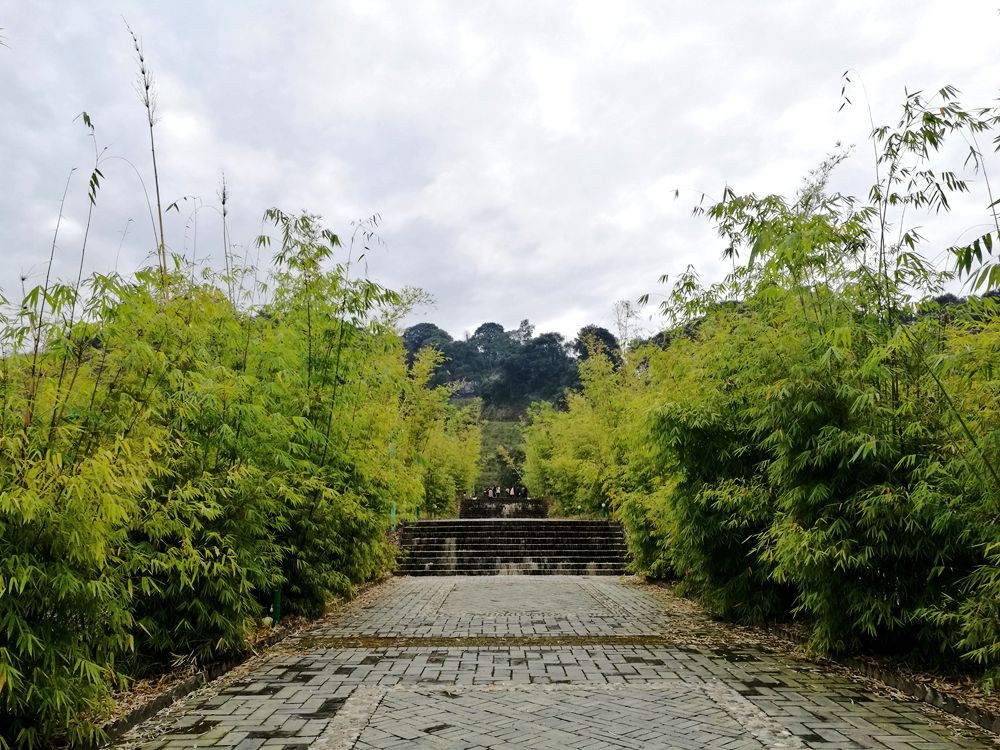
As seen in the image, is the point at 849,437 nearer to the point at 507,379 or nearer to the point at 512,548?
the point at 512,548

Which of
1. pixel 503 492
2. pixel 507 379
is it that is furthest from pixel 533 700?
pixel 507 379

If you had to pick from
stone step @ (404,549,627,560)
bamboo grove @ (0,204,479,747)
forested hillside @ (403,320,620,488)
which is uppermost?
forested hillside @ (403,320,620,488)

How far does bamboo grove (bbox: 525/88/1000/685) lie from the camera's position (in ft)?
11.2

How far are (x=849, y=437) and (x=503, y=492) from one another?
30.6 metres

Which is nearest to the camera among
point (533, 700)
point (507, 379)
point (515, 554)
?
point (533, 700)

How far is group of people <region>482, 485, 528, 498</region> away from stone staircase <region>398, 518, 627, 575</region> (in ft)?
58.8

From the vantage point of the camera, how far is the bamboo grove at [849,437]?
3412mm

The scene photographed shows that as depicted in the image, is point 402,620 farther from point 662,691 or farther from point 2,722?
point 2,722

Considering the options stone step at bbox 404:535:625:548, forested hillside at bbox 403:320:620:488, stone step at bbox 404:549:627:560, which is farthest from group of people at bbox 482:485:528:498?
stone step at bbox 404:549:627:560

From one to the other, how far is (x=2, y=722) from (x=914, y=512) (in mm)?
4468

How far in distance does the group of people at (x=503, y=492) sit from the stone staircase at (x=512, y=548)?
17.9 m

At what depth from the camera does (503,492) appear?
112 ft

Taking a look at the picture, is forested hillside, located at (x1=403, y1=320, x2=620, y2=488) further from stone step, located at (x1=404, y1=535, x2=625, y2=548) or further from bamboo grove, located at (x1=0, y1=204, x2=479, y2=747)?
bamboo grove, located at (x1=0, y1=204, x2=479, y2=747)

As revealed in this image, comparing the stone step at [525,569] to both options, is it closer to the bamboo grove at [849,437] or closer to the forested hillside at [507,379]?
the bamboo grove at [849,437]
